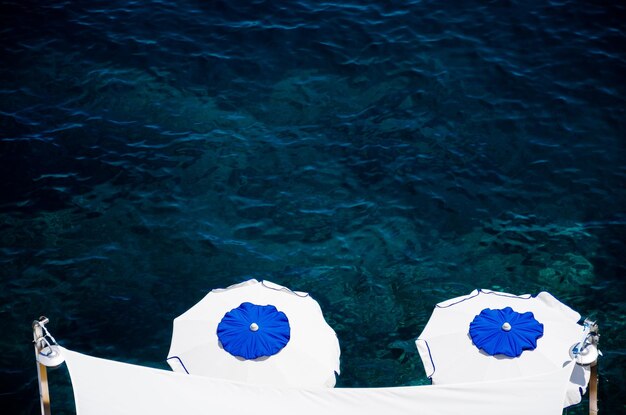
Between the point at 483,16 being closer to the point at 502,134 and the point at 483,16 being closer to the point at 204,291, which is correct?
the point at 502,134

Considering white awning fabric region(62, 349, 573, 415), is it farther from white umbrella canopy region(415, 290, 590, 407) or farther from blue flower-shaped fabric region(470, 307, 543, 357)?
blue flower-shaped fabric region(470, 307, 543, 357)

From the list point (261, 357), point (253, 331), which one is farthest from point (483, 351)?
point (253, 331)

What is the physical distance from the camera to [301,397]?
39.1ft

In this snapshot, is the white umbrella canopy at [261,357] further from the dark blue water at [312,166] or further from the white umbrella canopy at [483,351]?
the white umbrella canopy at [483,351]

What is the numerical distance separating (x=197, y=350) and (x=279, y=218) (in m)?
6.82

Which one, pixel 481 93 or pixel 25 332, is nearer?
pixel 25 332

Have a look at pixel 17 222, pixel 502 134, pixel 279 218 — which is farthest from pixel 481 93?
pixel 17 222

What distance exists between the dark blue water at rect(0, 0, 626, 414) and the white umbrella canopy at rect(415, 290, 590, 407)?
1.92 metres

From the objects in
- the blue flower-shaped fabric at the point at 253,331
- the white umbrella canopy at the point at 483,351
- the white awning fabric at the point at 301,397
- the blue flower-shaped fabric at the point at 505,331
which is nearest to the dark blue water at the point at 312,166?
the white umbrella canopy at the point at 483,351

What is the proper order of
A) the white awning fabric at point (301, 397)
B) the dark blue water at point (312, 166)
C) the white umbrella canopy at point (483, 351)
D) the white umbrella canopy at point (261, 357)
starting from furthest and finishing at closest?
the dark blue water at point (312, 166)
the white umbrella canopy at point (483, 351)
the white umbrella canopy at point (261, 357)
the white awning fabric at point (301, 397)

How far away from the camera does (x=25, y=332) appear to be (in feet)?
64.2

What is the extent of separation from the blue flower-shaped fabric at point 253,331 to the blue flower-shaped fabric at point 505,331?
4227 mm

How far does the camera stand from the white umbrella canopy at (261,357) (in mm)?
16391

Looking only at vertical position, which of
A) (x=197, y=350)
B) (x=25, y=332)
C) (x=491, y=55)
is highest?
(x=491, y=55)
